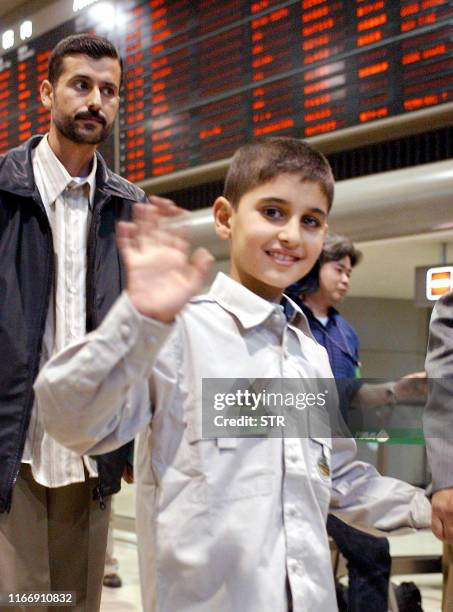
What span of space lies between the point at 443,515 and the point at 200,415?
1.71 ft

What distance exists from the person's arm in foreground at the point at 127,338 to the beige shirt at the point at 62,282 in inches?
25.1

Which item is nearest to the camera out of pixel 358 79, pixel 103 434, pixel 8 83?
pixel 103 434

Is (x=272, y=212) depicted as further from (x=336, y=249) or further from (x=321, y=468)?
(x=336, y=249)

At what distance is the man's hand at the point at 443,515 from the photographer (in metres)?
1.42

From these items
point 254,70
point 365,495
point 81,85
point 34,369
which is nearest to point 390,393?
point 365,495

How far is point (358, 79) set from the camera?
3.27 meters

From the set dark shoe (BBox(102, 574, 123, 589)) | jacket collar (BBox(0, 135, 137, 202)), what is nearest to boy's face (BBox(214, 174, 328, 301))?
jacket collar (BBox(0, 135, 137, 202))

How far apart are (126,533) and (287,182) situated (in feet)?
12.3

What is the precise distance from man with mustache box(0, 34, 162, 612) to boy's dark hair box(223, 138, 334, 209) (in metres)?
0.42

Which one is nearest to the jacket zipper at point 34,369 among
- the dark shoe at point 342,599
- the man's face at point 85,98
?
the man's face at point 85,98

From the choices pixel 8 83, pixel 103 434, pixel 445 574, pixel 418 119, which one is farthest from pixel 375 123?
pixel 8 83

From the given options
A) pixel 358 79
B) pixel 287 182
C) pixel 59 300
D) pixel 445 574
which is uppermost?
pixel 358 79

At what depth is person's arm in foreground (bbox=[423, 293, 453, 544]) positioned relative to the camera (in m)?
1.44

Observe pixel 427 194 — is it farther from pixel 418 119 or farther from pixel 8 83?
pixel 8 83
